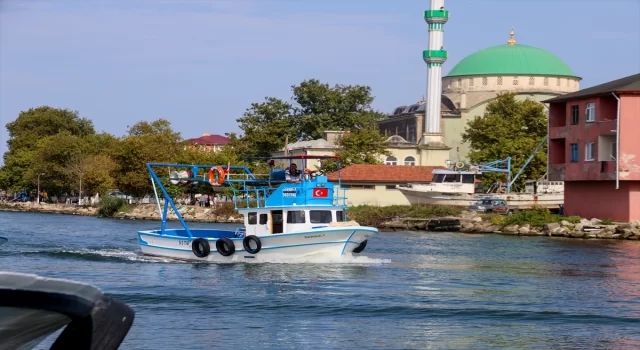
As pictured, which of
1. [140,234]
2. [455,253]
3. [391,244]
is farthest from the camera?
[391,244]

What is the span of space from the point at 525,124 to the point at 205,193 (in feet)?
91.2

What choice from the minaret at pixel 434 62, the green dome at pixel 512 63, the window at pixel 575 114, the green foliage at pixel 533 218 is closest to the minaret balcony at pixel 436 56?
the minaret at pixel 434 62

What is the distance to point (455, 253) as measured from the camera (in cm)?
4159

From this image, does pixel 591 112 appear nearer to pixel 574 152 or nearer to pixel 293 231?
pixel 574 152

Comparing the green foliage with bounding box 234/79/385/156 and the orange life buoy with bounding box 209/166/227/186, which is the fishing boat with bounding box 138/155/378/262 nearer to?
the orange life buoy with bounding box 209/166/227/186

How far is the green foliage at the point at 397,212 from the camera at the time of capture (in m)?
67.1

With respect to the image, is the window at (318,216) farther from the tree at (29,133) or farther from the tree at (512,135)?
the tree at (29,133)

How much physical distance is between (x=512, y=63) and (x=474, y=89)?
480 cm

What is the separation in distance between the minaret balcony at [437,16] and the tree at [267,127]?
1710 cm

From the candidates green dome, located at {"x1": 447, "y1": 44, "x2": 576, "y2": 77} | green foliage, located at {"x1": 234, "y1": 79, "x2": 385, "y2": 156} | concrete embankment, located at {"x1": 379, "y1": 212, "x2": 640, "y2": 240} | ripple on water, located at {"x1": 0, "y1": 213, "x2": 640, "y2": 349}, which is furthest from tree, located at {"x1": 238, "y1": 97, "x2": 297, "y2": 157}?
ripple on water, located at {"x1": 0, "y1": 213, "x2": 640, "y2": 349}

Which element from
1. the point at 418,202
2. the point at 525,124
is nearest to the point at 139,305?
the point at 418,202

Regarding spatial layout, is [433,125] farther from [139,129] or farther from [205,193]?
[139,129]

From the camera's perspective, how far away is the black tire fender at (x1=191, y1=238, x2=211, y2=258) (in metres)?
34.5

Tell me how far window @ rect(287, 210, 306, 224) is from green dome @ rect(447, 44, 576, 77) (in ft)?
259
